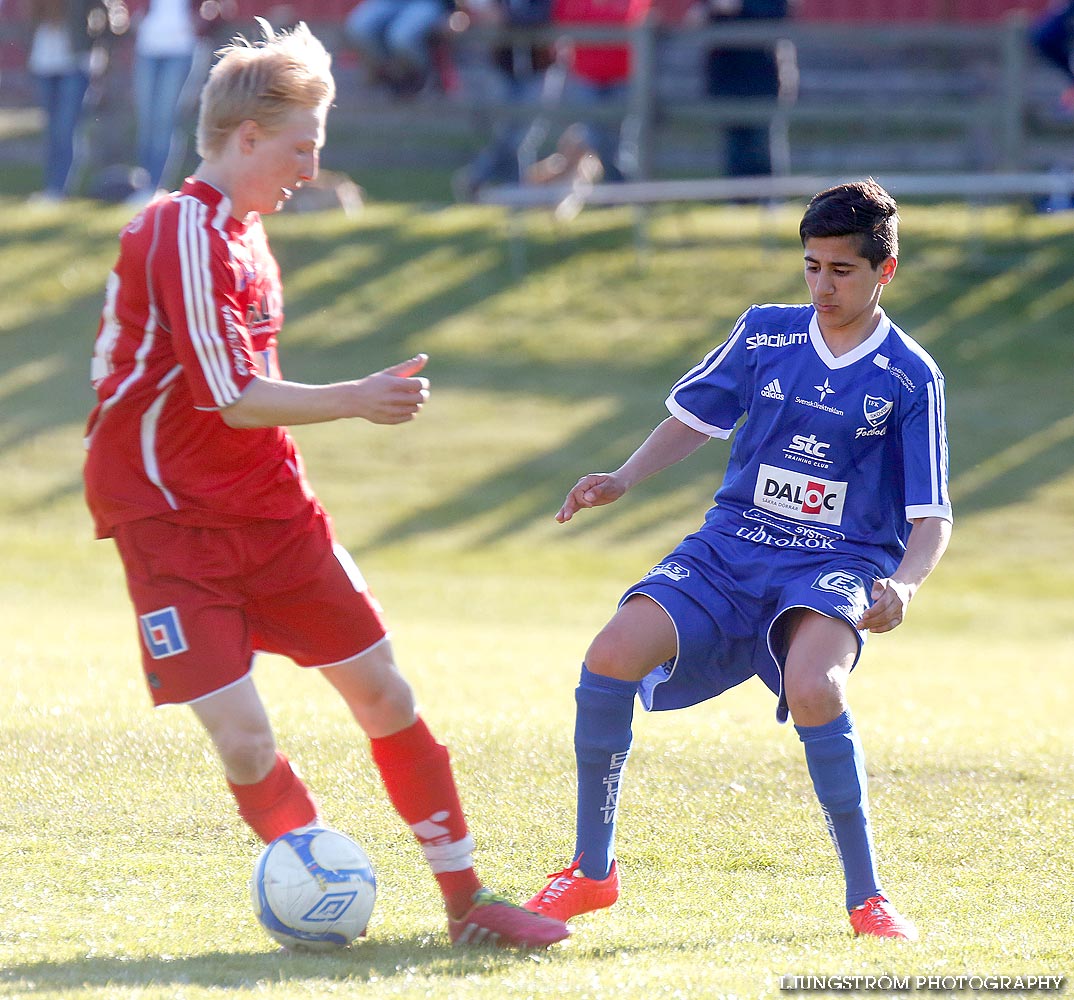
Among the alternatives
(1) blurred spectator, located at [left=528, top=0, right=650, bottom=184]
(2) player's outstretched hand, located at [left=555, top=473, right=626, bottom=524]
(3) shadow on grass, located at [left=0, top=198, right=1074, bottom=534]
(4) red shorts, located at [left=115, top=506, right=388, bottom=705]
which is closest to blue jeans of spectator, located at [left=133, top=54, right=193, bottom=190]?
(3) shadow on grass, located at [left=0, top=198, right=1074, bottom=534]

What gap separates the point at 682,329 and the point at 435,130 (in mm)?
6527

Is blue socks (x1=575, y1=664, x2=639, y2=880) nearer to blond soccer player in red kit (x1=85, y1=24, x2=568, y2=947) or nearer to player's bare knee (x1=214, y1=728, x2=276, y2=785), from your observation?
blond soccer player in red kit (x1=85, y1=24, x2=568, y2=947)

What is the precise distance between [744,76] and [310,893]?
42.7 feet

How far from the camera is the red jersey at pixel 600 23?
15789mm

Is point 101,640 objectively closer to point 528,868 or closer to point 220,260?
point 528,868

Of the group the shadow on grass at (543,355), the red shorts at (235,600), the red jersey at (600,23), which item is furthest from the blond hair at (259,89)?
the red jersey at (600,23)

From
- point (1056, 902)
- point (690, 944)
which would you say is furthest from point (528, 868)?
point (1056, 902)

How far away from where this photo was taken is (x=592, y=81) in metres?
Answer: 16.0

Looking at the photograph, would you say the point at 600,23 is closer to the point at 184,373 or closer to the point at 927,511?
the point at 927,511

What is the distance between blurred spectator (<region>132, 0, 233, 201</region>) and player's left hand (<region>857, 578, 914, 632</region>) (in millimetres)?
12582

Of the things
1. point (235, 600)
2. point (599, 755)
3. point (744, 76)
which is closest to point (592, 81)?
point (744, 76)

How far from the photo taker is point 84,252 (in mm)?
15562

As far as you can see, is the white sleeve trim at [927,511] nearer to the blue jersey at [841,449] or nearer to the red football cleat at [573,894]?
the blue jersey at [841,449]

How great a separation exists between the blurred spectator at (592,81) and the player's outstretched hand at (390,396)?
12499 mm
